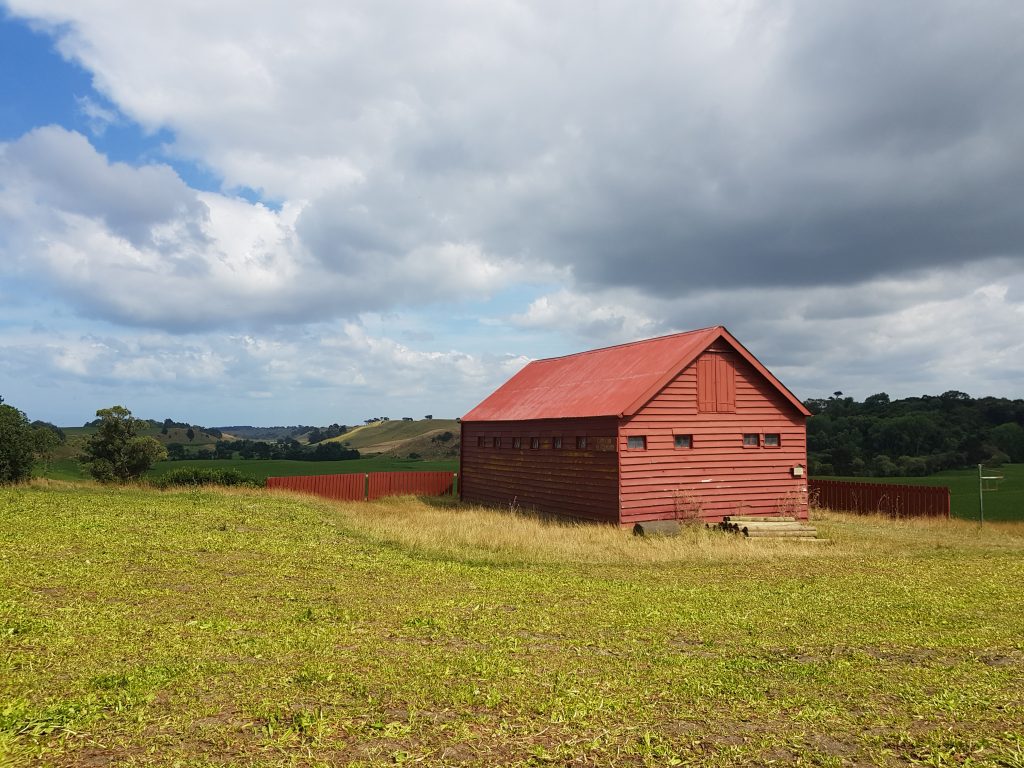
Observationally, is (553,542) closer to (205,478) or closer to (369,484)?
(369,484)

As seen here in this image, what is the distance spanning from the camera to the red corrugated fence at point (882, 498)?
2881 centimetres

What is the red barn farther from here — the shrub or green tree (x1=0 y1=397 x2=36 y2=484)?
green tree (x1=0 y1=397 x2=36 y2=484)

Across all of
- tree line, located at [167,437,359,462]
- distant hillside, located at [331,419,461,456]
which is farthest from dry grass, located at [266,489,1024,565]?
distant hillside, located at [331,419,461,456]

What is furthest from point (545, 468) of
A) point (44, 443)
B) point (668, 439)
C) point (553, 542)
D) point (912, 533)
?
point (44, 443)

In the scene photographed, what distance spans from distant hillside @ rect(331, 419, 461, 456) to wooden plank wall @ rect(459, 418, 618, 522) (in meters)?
65.9

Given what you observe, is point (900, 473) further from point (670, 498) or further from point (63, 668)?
point (63, 668)

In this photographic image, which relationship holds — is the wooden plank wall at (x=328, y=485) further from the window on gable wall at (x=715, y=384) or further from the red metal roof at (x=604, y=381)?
the window on gable wall at (x=715, y=384)

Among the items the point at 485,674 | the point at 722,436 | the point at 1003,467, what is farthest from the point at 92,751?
the point at 1003,467

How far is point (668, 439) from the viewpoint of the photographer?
81.5 ft

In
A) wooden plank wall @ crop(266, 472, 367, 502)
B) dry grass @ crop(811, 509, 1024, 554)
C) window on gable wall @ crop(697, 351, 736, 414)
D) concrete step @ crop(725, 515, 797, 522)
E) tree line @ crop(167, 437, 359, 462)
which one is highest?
window on gable wall @ crop(697, 351, 736, 414)

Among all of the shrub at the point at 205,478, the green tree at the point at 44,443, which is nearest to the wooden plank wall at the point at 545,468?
the shrub at the point at 205,478

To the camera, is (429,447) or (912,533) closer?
(912,533)

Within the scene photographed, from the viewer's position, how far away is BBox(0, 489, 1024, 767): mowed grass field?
6012 mm

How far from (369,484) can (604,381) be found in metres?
16.2
